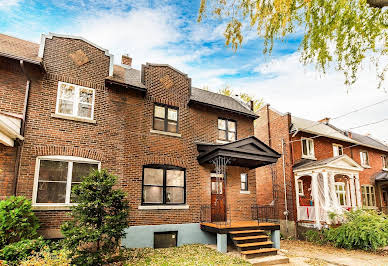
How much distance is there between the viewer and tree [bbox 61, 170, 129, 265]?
6727mm

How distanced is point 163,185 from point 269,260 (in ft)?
17.0

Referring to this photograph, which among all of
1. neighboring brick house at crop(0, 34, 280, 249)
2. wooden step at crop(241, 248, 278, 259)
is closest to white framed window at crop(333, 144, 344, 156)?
neighboring brick house at crop(0, 34, 280, 249)

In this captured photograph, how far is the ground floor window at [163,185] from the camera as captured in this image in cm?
1073

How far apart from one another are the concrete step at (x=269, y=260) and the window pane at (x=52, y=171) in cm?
738

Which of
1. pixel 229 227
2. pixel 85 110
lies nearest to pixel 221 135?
pixel 229 227

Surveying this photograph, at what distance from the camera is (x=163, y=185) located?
435 inches

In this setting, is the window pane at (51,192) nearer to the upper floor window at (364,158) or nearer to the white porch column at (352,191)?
the white porch column at (352,191)

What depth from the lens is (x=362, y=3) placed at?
4.46m

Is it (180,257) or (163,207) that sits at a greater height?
(163,207)

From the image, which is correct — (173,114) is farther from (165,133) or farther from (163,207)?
(163,207)

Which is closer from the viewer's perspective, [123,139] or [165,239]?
[123,139]

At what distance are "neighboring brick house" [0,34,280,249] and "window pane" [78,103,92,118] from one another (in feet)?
0.12

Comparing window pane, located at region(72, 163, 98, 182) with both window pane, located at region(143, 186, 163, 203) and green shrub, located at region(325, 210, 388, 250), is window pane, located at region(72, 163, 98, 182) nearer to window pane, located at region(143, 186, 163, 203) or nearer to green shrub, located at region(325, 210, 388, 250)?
window pane, located at region(143, 186, 163, 203)

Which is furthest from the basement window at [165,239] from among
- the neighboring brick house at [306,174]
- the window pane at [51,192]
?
the neighboring brick house at [306,174]
